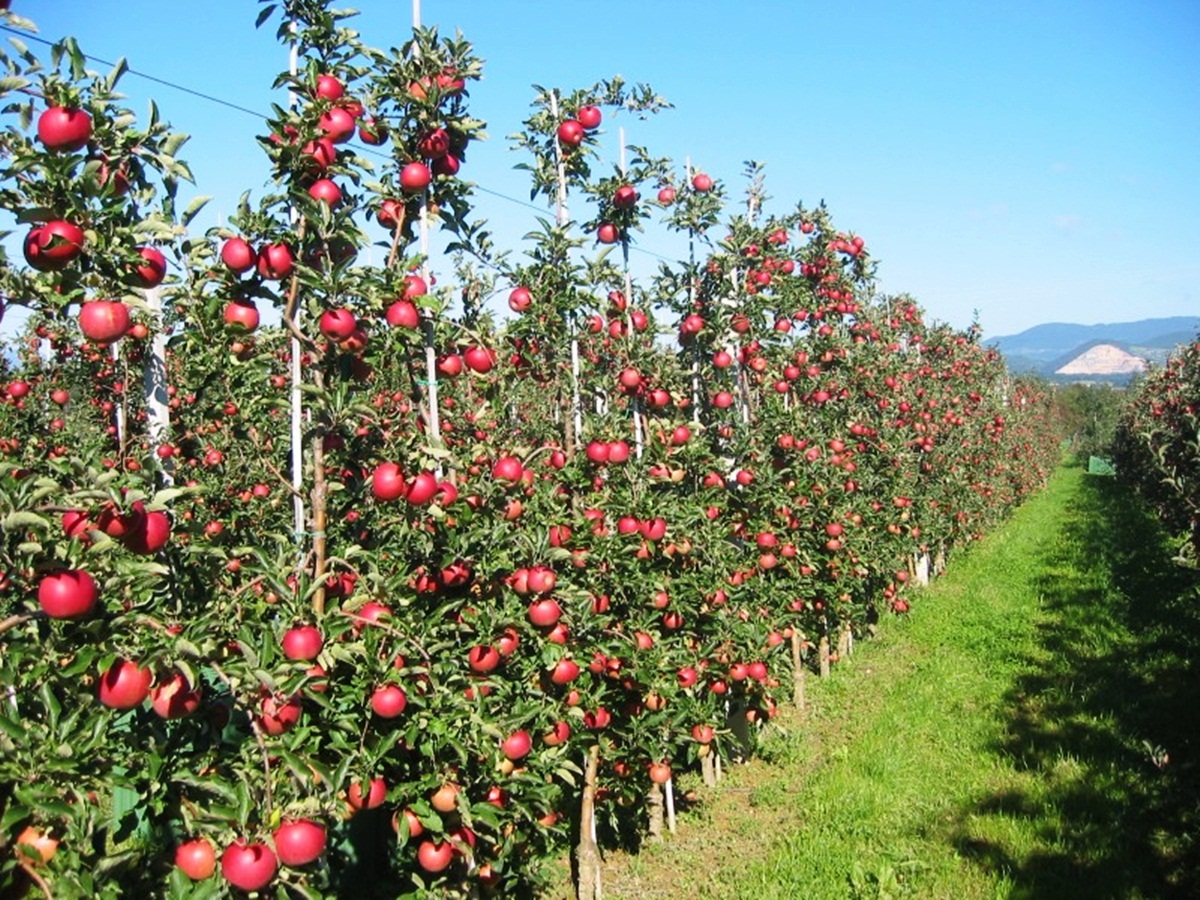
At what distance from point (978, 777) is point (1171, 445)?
8.39 meters

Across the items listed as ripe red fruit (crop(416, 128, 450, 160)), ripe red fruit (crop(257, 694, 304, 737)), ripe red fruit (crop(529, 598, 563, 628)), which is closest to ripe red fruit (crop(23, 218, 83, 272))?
ripe red fruit (crop(257, 694, 304, 737))

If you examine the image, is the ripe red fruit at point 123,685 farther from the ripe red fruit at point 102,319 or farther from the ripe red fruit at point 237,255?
the ripe red fruit at point 237,255

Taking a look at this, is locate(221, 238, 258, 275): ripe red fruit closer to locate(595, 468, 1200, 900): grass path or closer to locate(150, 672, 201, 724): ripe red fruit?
locate(150, 672, 201, 724): ripe red fruit

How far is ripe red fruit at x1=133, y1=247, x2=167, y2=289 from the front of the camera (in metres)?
2.25

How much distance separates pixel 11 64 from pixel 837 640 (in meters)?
8.85

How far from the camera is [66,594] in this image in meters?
1.84

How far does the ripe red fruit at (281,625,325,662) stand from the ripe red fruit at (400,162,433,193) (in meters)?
1.80

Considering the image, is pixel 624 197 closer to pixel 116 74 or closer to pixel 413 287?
pixel 413 287

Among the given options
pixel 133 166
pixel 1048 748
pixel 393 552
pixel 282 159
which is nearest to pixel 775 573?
pixel 1048 748

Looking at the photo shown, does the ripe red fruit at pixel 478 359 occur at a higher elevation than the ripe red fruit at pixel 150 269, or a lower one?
lower

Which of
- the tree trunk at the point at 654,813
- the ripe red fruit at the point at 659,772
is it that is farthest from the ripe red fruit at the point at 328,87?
the tree trunk at the point at 654,813

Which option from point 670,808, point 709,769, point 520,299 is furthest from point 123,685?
point 709,769

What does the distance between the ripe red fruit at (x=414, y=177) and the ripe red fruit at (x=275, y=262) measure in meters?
0.62

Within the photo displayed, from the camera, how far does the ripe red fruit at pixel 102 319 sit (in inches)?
81.5
